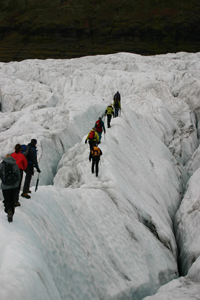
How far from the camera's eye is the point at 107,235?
28.6 ft

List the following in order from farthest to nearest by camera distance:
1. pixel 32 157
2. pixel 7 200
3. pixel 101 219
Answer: pixel 101 219
pixel 32 157
pixel 7 200

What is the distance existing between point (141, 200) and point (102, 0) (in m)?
161

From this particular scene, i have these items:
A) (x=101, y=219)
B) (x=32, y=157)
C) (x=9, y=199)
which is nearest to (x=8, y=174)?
(x=9, y=199)

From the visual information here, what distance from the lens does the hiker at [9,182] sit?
5641mm

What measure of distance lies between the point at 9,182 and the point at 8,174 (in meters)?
0.20

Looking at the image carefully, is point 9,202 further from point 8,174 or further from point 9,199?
point 8,174

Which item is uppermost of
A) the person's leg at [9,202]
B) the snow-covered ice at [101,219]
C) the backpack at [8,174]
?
the backpack at [8,174]

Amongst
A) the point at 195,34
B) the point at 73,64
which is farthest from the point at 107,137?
the point at 195,34

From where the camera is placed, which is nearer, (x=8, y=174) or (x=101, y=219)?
(x=8, y=174)

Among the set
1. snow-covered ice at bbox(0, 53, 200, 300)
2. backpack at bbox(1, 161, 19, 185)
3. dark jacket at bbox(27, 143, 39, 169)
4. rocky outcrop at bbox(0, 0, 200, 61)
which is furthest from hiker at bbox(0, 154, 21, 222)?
rocky outcrop at bbox(0, 0, 200, 61)

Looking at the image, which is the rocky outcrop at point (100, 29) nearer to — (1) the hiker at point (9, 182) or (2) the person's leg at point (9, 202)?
(1) the hiker at point (9, 182)

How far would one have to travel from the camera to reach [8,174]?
5719 millimetres

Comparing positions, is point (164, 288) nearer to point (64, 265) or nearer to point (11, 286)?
point (64, 265)

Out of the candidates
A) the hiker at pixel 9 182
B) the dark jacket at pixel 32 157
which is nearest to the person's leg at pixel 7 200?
the hiker at pixel 9 182
